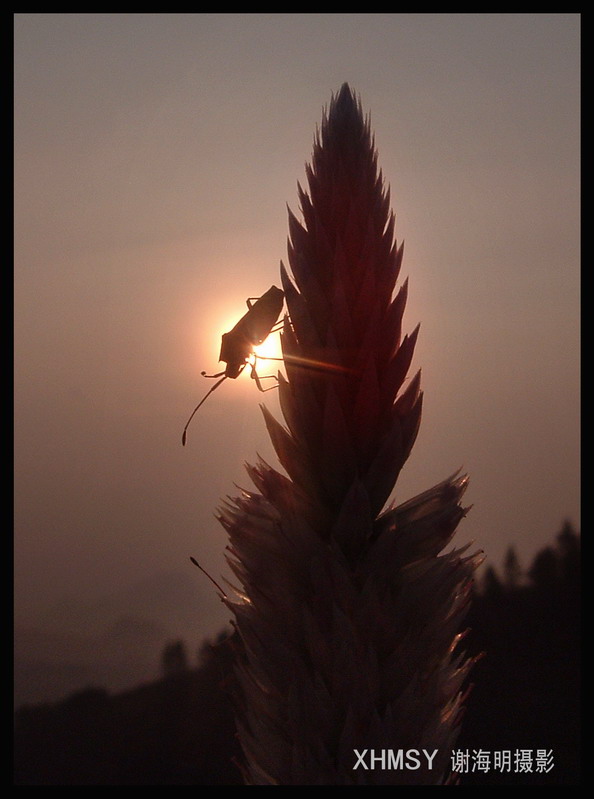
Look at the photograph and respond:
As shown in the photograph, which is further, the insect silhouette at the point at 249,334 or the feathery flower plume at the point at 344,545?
the insect silhouette at the point at 249,334

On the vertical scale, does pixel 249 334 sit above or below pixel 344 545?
above

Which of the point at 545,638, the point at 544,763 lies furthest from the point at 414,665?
the point at 545,638

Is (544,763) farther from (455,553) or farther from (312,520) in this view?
(312,520)

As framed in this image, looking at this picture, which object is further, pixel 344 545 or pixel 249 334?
pixel 249 334
